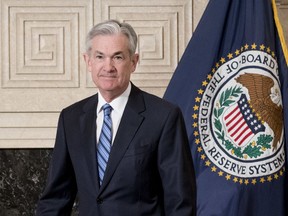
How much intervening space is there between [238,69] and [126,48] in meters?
1.66

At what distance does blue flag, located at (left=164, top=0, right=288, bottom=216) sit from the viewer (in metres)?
3.63

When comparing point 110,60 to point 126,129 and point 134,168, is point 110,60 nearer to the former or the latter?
point 126,129

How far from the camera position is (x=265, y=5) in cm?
374

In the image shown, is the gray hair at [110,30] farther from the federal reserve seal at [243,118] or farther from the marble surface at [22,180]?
the marble surface at [22,180]

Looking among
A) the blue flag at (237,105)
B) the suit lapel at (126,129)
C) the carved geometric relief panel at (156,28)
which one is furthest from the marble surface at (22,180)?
the suit lapel at (126,129)

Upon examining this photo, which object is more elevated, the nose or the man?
the nose

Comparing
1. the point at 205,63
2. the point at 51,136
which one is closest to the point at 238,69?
the point at 205,63

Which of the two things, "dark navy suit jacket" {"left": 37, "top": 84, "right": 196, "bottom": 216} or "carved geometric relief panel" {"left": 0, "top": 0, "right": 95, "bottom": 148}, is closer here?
"dark navy suit jacket" {"left": 37, "top": 84, "right": 196, "bottom": 216}

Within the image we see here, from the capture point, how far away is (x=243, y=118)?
3676 mm

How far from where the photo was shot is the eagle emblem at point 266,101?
3.63 metres

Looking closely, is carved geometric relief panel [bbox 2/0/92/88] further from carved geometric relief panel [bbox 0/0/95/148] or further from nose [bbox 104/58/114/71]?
nose [bbox 104/58/114/71]

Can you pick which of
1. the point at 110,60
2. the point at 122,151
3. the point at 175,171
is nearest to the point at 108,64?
the point at 110,60

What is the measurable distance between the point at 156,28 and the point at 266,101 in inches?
30.3

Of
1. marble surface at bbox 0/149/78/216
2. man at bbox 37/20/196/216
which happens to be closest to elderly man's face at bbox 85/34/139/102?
man at bbox 37/20/196/216
